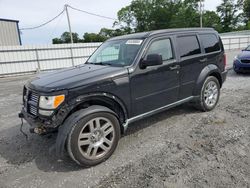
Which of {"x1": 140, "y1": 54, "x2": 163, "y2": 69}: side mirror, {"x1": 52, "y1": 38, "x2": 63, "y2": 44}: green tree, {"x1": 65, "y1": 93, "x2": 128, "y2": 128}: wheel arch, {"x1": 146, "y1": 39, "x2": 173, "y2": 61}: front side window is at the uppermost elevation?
{"x1": 52, "y1": 38, "x2": 63, "y2": 44}: green tree

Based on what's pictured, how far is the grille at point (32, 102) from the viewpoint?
3079mm

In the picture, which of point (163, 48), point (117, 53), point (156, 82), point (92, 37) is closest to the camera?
point (156, 82)

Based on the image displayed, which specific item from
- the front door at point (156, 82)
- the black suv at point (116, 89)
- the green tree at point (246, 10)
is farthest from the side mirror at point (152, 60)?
the green tree at point (246, 10)

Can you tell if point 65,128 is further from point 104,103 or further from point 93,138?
point 104,103

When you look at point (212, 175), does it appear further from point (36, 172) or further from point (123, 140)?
point (36, 172)

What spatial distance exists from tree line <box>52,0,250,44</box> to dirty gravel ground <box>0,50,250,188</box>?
5545cm

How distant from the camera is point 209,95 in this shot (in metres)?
4.95

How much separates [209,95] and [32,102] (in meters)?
3.80

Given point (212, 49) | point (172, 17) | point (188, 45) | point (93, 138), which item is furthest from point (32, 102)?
point (172, 17)

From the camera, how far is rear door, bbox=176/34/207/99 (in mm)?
4242

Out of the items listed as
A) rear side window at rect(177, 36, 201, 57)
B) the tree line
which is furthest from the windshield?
the tree line

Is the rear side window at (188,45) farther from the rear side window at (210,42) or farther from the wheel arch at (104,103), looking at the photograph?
the wheel arch at (104,103)

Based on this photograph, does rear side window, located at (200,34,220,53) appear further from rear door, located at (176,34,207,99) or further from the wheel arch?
the wheel arch

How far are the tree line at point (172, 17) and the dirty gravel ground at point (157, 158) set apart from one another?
5545 centimetres
